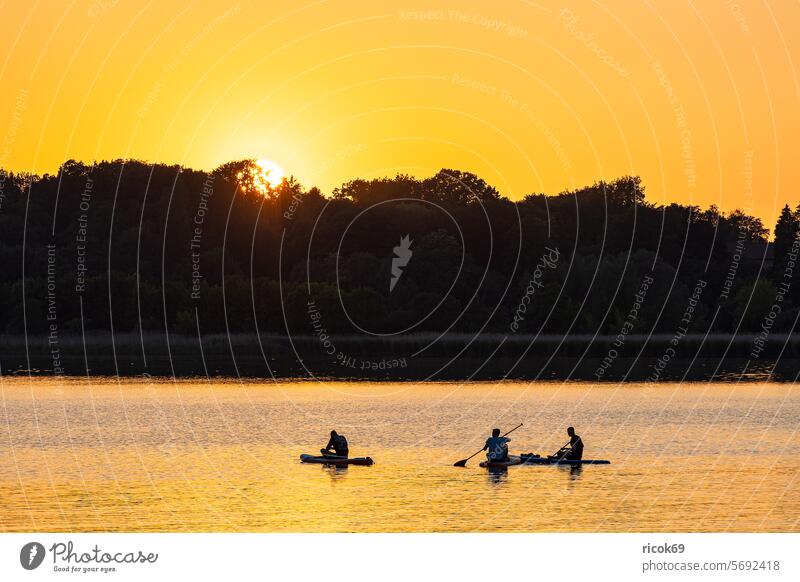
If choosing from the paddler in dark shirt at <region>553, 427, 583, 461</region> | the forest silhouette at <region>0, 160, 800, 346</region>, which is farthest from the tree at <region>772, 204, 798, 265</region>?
the paddler in dark shirt at <region>553, 427, 583, 461</region>

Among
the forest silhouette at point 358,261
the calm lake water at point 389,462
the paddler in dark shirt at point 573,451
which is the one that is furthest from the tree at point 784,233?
the paddler in dark shirt at point 573,451

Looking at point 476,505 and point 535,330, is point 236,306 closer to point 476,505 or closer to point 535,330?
point 535,330

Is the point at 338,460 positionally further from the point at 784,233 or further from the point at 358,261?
the point at 784,233

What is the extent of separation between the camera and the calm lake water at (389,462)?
48.3 metres

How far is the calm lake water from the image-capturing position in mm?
48281

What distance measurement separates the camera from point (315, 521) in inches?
1877

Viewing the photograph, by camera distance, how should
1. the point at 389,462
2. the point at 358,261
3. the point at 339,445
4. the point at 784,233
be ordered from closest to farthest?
1. the point at 339,445
2. the point at 389,462
3. the point at 358,261
4. the point at 784,233

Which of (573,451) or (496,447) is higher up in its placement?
(496,447)

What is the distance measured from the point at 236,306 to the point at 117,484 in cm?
8428

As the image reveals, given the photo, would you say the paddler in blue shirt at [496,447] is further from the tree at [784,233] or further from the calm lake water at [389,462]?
the tree at [784,233]

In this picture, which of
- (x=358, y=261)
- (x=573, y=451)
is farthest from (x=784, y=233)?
(x=573, y=451)

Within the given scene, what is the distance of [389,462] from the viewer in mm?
63656

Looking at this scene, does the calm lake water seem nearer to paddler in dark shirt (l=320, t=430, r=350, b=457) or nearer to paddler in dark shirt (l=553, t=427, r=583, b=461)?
paddler in dark shirt (l=553, t=427, r=583, b=461)
